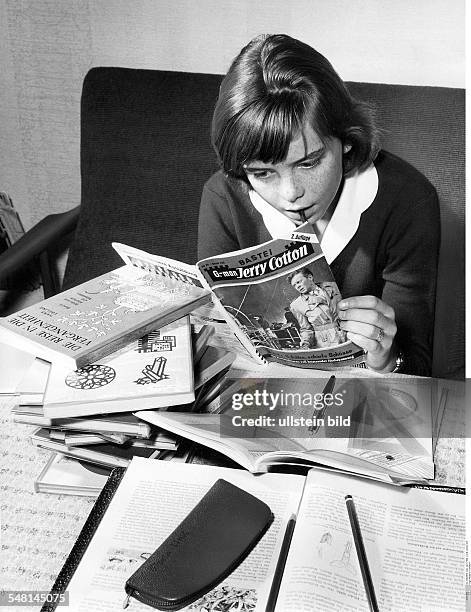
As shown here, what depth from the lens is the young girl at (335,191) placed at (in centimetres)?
113

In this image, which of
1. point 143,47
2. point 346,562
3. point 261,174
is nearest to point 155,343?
point 261,174

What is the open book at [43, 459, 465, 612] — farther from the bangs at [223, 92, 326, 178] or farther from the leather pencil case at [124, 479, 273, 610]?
the bangs at [223, 92, 326, 178]

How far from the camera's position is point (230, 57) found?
1.20m

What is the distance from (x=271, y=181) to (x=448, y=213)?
29cm

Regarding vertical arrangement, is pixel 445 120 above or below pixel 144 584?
above

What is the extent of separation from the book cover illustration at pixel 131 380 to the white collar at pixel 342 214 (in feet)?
0.86

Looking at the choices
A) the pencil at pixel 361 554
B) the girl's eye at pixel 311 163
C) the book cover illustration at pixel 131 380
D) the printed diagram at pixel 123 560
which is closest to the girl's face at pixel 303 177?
the girl's eye at pixel 311 163

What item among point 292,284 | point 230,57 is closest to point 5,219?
point 230,57

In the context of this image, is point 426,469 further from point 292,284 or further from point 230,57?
point 230,57

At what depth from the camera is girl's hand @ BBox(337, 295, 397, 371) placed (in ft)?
3.86

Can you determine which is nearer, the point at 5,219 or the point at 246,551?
the point at 246,551

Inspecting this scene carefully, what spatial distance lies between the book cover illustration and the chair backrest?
1.00 feet

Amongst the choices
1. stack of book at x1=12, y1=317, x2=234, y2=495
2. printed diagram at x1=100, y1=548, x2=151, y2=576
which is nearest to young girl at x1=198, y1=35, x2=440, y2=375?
stack of book at x1=12, y1=317, x2=234, y2=495

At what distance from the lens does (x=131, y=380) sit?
0.99 meters
